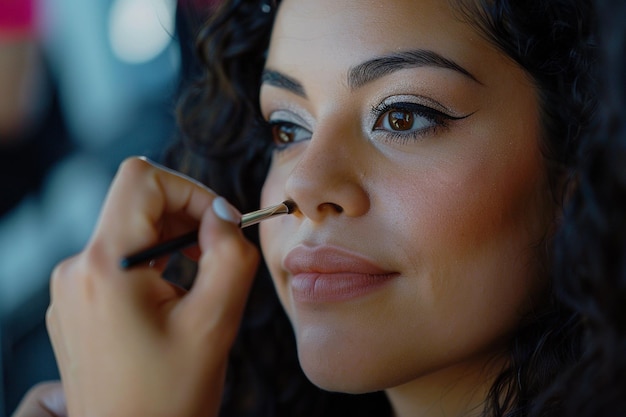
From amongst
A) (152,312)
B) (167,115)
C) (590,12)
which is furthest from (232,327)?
(167,115)

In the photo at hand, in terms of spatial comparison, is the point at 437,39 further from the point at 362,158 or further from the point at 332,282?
the point at 332,282

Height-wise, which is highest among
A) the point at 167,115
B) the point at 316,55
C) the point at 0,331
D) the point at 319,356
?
the point at 316,55

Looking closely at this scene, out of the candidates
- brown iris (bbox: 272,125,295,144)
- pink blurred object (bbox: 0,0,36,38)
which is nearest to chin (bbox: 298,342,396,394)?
brown iris (bbox: 272,125,295,144)

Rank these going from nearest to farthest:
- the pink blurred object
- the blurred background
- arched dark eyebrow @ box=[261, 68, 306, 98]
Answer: arched dark eyebrow @ box=[261, 68, 306, 98] < the blurred background < the pink blurred object

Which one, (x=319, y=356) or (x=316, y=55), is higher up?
(x=316, y=55)

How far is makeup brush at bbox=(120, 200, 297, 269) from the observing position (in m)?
0.91

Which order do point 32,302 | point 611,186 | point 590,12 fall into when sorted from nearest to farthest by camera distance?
point 611,186, point 590,12, point 32,302

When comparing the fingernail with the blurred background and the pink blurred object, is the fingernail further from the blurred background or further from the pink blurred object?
the pink blurred object

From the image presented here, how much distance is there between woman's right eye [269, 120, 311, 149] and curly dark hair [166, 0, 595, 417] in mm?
62

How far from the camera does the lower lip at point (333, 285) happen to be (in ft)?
2.97

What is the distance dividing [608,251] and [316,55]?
1.55ft

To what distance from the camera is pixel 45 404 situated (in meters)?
1.12

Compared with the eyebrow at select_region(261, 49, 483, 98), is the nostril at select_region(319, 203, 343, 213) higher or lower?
lower

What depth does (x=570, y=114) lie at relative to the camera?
923 millimetres
